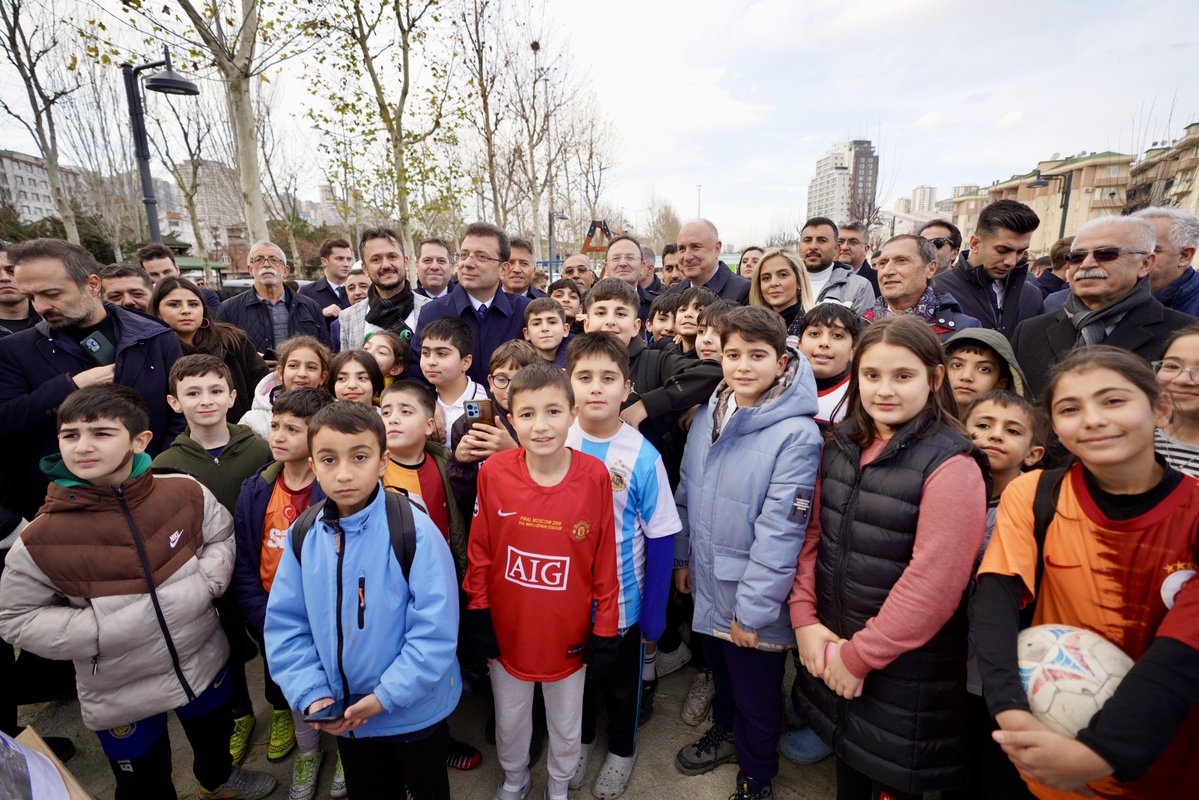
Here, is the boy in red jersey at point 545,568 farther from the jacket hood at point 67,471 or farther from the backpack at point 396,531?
the jacket hood at point 67,471

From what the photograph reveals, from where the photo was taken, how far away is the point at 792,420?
221 cm

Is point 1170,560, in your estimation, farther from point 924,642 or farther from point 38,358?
point 38,358

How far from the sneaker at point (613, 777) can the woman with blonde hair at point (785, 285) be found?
282cm

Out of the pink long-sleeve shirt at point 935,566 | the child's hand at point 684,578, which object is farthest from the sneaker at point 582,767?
the pink long-sleeve shirt at point 935,566

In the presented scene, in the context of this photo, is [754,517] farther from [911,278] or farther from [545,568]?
[911,278]

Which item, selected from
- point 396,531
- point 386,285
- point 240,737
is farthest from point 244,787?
point 386,285

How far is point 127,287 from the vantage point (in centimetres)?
402

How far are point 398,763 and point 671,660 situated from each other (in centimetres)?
166

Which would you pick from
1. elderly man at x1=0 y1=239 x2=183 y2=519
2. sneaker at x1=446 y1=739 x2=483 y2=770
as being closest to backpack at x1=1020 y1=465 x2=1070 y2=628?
sneaker at x1=446 y1=739 x2=483 y2=770

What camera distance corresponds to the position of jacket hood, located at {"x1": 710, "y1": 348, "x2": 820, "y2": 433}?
2.22 metres

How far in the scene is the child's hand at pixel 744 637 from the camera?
7.11 ft

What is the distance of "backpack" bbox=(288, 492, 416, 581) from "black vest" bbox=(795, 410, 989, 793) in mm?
1636

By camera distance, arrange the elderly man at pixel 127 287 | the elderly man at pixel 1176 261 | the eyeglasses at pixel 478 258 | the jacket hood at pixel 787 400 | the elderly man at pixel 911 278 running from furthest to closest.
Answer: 1. the elderly man at pixel 127 287
2. the eyeglasses at pixel 478 258
3. the elderly man at pixel 911 278
4. the elderly man at pixel 1176 261
5. the jacket hood at pixel 787 400

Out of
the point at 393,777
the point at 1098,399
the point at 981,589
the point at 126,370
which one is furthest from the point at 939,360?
the point at 126,370
